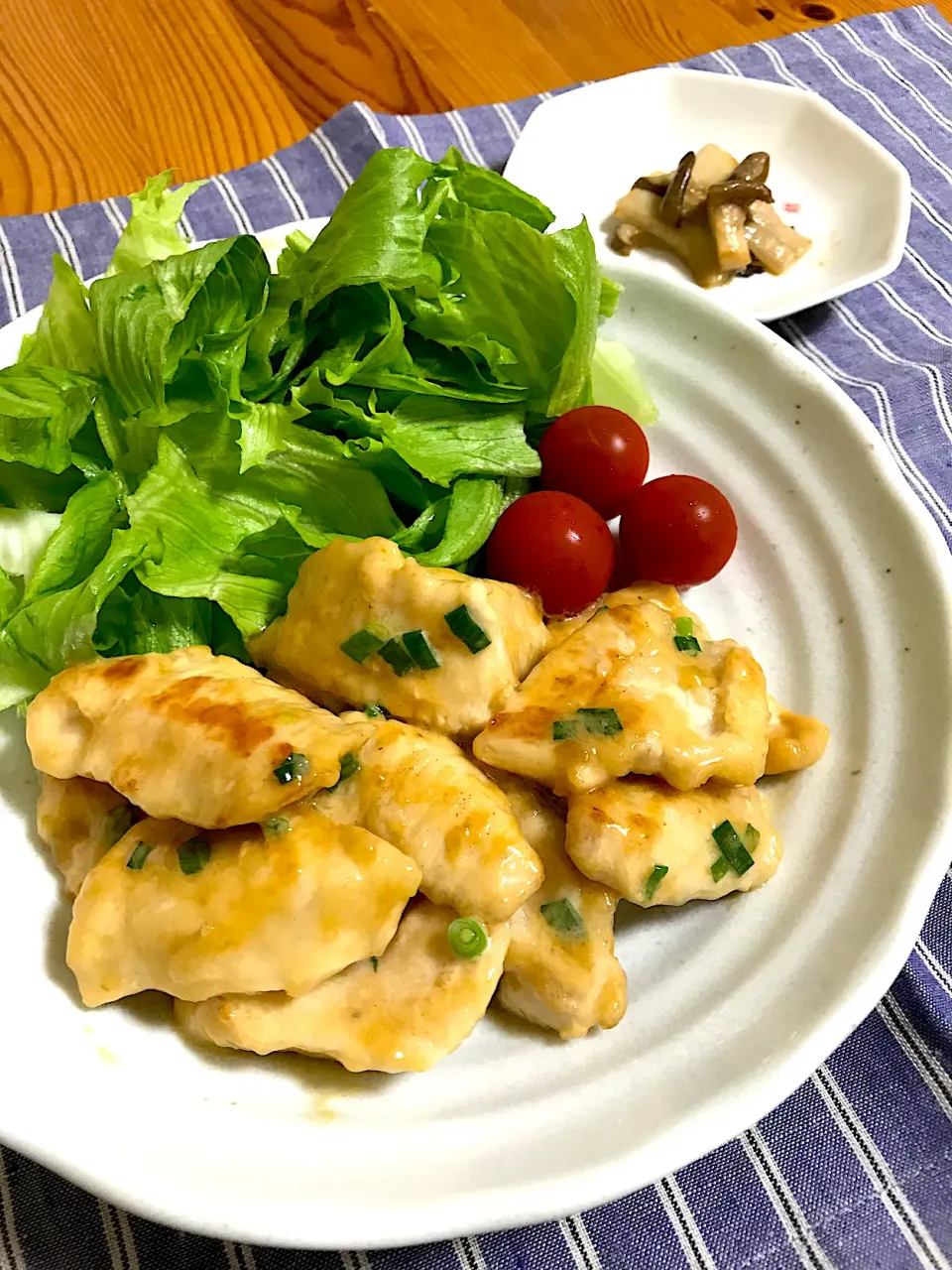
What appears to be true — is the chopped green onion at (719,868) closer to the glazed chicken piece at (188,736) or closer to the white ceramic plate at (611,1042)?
the white ceramic plate at (611,1042)

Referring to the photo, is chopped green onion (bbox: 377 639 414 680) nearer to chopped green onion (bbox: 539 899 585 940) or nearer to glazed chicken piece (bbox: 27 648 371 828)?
glazed chicken piece (bbox: 27 648 371 828)

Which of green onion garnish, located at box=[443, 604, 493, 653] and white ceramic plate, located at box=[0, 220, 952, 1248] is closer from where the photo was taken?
white ceramic plate, located at box=[0, 220, 952, 1248]

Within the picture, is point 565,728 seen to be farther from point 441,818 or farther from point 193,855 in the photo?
point 193,855

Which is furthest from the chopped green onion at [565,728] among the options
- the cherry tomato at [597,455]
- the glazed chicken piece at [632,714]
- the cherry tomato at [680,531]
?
the cherry tomato at [597,455]

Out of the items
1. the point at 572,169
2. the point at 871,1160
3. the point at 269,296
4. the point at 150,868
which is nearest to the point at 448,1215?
the point at 150,868

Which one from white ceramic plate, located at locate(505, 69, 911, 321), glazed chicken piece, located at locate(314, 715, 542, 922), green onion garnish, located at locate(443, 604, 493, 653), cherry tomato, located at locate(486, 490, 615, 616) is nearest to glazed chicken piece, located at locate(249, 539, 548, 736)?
green onion garnish, located at locate(443, 604, 493, 653)
